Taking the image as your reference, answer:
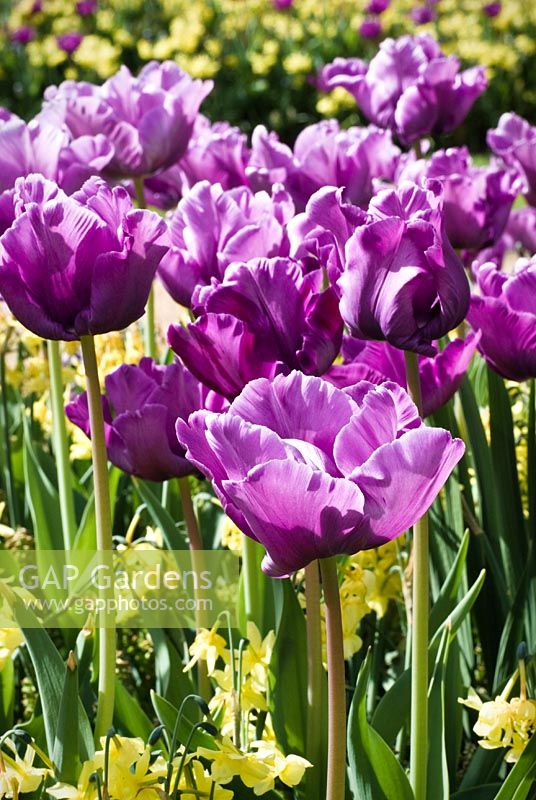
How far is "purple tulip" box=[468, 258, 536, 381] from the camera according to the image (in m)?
1.52

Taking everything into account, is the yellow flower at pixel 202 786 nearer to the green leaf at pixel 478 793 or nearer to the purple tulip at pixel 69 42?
the green leaf at pixel 478 793

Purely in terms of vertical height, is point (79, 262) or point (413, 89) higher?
point (413, 89)

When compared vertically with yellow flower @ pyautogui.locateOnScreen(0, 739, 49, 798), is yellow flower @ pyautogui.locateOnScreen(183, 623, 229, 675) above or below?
above

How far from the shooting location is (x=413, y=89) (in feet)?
8.83

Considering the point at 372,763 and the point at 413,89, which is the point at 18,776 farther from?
the point at 413,89

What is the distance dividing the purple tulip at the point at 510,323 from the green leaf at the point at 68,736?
684 mm

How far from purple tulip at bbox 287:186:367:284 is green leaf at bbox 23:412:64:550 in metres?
0.84

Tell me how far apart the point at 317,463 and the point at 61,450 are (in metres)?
1.04

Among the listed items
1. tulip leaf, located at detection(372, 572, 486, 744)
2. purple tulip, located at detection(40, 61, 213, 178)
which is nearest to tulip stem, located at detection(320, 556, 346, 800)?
tulip leaf, located at detection(372, 572, 486, 744)

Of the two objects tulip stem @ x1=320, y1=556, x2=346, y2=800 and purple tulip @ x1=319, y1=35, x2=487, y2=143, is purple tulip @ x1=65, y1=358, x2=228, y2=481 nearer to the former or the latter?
tulip stem @ x1=320, y1=556, x2=346, y2=800

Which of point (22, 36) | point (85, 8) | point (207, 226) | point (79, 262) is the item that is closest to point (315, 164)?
point (207, 226)

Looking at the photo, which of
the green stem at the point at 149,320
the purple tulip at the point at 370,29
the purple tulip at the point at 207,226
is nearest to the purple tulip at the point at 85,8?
the purple tulip at the point at 370,29

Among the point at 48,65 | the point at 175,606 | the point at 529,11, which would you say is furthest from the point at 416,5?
the point at 175,606

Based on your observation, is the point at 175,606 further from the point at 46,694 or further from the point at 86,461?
the point at 86,461
